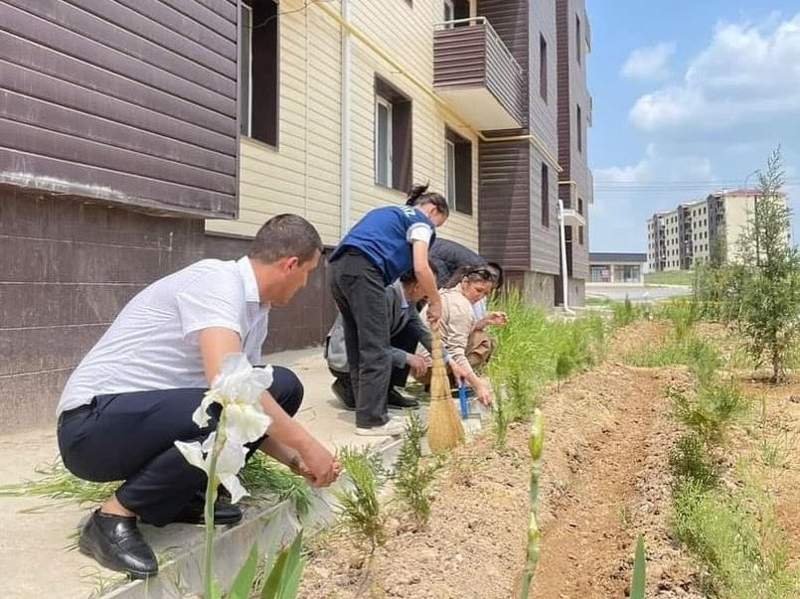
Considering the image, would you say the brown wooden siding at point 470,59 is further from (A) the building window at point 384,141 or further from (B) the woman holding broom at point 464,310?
(B) the woman holding broom at point 464,310

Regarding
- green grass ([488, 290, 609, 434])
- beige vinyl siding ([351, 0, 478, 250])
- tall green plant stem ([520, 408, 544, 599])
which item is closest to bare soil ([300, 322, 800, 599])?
green grass ([488, 290, 609, 434])

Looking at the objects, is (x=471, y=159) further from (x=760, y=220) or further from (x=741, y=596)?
(x=741, y=596)

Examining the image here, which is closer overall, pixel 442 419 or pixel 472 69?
pixel 442 419

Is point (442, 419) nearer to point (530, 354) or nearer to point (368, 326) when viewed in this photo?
point (368, 326)

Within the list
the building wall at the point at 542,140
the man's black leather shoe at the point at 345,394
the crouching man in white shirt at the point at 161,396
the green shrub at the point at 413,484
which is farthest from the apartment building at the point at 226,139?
the green shrub at the point at 413,484

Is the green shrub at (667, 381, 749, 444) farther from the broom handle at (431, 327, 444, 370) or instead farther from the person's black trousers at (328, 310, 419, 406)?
the person's black trousers at (328, 310, 419, 406)

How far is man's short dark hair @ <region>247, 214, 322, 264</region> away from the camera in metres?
2.42

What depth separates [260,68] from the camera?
7.88 m

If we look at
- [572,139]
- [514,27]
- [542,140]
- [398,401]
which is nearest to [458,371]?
[398,401]

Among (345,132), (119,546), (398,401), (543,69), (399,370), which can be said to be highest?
(543,69)

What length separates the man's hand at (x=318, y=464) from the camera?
2.29m

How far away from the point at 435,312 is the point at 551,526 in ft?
4.93

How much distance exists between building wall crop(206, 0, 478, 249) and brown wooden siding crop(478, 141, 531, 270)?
3736 millimetres

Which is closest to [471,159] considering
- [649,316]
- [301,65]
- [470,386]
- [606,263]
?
[649,316]
